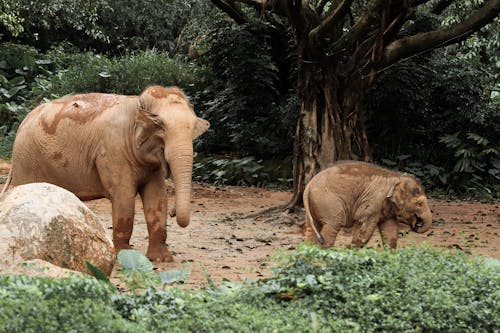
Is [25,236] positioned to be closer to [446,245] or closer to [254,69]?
A: [446,245]

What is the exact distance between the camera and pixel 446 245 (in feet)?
35.7

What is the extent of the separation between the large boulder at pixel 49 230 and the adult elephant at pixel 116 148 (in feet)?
6.40

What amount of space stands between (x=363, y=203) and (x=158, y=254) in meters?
2.33

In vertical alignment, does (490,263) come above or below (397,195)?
below

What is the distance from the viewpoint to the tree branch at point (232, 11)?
1597cm

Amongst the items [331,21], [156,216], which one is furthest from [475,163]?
[156,216]

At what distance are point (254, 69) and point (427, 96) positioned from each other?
13.5 ft

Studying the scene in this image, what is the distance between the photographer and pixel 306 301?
18.3ft

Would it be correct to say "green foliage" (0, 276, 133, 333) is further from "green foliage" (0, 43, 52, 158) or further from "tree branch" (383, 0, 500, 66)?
"green foliage" (0, 43, 52, 158)

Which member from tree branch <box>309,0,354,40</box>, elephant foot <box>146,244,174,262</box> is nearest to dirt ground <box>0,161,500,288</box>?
elephant foot <box>146,244,174,262</box>

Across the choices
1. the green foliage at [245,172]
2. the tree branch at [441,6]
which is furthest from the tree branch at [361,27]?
the green foliage at [245,172]

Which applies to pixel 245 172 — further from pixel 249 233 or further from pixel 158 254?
pixel 158 254

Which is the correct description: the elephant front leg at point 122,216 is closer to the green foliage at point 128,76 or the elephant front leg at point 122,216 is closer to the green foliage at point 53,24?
the green foliage at point 128,76

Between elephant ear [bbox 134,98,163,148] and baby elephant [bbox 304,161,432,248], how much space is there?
6.30 feet
